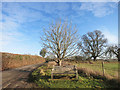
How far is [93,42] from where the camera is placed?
29031 mm

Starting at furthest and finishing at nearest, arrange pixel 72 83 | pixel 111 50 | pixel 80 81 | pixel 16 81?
1. pixel 111 50
2. pixel 16 81
3. pixel 80 81
4. pixel 72 83

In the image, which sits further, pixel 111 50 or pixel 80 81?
pixel 111 50

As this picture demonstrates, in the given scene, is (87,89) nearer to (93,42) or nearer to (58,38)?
(58,38)

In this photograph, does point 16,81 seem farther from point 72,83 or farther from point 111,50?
point 111,50

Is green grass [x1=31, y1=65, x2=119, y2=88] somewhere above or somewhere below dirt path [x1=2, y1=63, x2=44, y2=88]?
above

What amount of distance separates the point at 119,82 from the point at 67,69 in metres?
3.62

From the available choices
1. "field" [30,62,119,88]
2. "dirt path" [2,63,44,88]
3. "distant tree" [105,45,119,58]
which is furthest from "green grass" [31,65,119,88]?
"distant tree" [105,45,119,58]

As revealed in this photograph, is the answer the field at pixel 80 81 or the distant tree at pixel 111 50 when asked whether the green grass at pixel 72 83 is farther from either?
the distant tree at pixel 111 50

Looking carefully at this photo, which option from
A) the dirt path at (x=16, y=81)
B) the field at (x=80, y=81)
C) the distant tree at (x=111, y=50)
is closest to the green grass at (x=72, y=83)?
the field at (x=80, y=81)

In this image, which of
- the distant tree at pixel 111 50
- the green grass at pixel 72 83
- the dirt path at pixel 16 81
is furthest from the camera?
the distant tree at pixel 111 50

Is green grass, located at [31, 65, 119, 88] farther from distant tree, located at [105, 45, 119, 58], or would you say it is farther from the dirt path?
distant tree, located at [105, 45, 119, 58]

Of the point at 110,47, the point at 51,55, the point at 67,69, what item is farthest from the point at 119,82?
the point at 110,47

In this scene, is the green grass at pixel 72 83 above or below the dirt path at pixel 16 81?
above

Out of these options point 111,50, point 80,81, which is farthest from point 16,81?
point 111,50
